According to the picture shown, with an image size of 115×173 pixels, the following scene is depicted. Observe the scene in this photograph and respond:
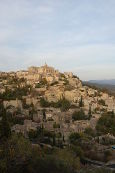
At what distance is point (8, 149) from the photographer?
16.7 m

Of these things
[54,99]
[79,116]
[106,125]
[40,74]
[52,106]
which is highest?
[40,74]

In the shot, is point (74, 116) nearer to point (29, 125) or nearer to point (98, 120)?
point (98, 120)

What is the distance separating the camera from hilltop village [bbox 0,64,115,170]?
110ft

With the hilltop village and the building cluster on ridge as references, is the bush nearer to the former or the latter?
the hilltop village

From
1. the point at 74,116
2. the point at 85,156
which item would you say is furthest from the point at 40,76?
the point at 85,156

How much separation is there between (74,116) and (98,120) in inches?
191

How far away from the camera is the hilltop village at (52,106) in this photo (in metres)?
33.5

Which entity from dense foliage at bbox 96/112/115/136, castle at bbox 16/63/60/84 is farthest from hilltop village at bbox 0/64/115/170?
dense foliage at bbox 96/112/115/136

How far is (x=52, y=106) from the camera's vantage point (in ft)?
181

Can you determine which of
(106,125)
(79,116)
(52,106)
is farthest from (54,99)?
(106,125)

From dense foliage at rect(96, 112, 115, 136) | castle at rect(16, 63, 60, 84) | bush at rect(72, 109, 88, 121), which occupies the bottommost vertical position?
dense foliage at rect(96, 112, 115, 136)

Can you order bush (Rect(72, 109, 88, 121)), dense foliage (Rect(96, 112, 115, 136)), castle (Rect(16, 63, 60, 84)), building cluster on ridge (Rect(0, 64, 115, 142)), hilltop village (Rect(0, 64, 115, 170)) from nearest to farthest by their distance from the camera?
hilltop village (Rect(0, 64, 115, 170))
dense foliage (Rect(96, 112, 115, 136))
building cluster on ridge (Rect(0, 64, 115, 142))
bush (Rect(72, 109, 88, 121))
castle (Rect(16, 63, 60, 84))

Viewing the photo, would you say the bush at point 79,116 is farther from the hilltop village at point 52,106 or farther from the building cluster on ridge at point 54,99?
the building cluster on ridge at point 54,99

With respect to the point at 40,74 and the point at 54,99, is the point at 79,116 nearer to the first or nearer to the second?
the point at 54,99
